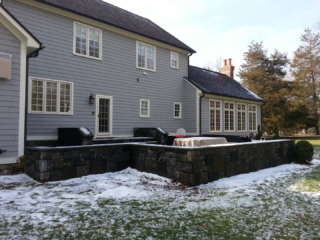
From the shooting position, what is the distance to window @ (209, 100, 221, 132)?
15715 millimetres

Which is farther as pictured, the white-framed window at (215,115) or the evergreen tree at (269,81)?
the evergreen tree at (269,81)

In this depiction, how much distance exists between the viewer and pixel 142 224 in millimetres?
3635

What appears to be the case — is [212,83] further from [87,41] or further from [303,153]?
[87,41]

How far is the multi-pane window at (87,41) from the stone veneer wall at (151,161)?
204 inches

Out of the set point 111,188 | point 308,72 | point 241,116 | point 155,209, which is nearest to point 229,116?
point 241,116

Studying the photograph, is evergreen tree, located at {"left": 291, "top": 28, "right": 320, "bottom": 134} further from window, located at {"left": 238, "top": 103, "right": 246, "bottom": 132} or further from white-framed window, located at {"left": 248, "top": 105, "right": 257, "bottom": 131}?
window, located at {"left": 238, "top": 103, "right": 246, "bottom": 132}

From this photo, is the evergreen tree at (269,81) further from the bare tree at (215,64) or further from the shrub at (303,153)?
the shrub at (303,153)

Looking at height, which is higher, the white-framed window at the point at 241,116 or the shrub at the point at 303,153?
the white-framed window at the point at 241,116

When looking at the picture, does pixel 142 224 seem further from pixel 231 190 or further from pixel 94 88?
pixel 94 88

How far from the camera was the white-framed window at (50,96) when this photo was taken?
29.6 feet

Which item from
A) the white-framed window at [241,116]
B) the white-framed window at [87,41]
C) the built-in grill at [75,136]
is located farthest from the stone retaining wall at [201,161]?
the white-framed window at [241,116]

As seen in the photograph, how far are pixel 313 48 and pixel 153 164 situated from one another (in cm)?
3574

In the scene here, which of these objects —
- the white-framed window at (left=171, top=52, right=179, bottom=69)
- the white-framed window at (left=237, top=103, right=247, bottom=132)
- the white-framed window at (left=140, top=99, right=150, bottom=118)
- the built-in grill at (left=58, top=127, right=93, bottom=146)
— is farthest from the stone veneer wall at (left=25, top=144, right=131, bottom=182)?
the white-framed window at (left=237, top=103, right=247, bottom=132)

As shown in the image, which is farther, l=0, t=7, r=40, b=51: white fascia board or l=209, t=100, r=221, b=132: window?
l=209, t=100, r=221, b=132: window
